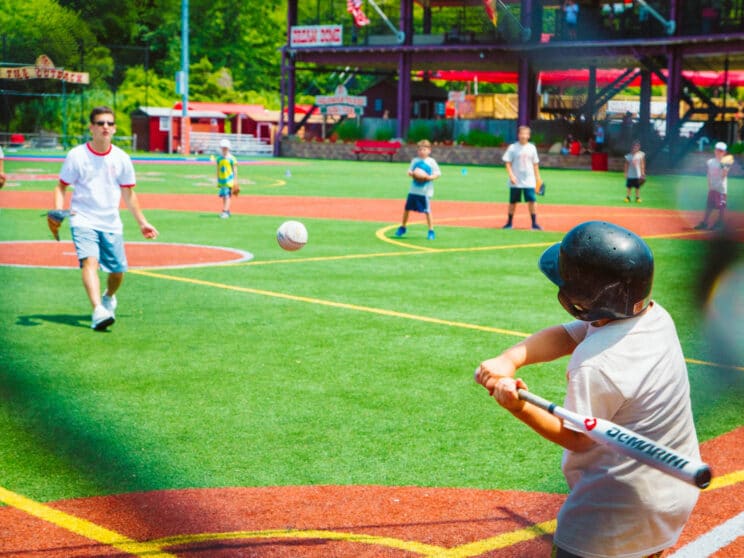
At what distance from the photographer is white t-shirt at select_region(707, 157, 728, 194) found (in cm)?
284

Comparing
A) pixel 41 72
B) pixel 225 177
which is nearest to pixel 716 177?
pixel 41 72

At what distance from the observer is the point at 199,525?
4.36 meters

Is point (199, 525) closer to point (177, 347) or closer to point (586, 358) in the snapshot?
point (586, 358)

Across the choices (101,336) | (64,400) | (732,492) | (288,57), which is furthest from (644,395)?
(288,57)

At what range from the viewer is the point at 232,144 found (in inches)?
2453

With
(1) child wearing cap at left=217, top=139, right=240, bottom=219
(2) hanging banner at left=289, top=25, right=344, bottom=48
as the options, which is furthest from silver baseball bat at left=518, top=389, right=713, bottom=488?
(2) hanging banner at left=289, top=25, right=344, bottom=48

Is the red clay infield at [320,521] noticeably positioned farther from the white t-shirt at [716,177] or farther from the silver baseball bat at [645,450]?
the silver baseball bat at [645,450]

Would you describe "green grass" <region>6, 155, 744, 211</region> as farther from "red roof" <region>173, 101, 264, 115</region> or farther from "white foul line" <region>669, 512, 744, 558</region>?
"red roof" <region>173, 101, 264, 115</region>

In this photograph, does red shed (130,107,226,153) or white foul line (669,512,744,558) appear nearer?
white foul line (669,512,744,558)

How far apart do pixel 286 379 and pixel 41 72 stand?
15.4 feet

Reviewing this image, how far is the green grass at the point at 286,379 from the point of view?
5168 millimetres

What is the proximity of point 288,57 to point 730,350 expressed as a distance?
51.3 meters

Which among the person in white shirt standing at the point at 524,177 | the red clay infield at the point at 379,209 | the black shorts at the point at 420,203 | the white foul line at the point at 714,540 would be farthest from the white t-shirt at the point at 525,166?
the white foul line at the point at 714,540

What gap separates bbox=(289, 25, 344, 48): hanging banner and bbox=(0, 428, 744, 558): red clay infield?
4681cm
